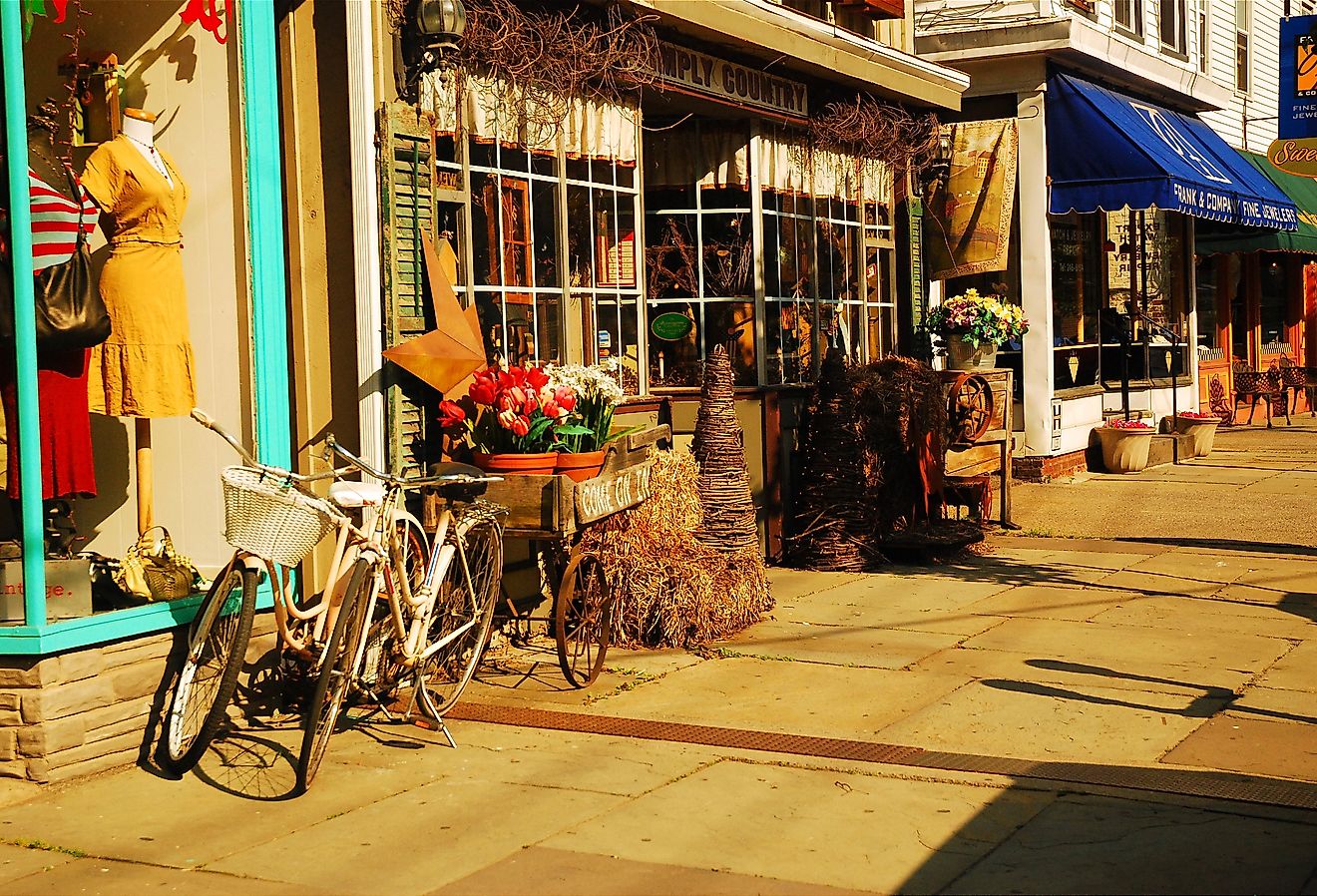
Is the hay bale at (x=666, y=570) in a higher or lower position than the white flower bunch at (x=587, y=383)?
lower

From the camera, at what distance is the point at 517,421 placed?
24.3 ft

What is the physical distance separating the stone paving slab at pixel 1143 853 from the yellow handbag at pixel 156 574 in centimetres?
351

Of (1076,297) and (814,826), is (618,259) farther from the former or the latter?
(1076,297)

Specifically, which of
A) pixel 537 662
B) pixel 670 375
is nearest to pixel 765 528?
pixel 670 375

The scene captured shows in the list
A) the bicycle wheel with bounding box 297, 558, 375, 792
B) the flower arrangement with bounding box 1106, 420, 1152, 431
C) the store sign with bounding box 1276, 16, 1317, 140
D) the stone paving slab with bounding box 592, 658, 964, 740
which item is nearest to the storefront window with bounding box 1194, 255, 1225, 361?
the flower arrangement with bounding box 1106, 420, 1152, 431

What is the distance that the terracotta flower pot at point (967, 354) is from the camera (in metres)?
13.0

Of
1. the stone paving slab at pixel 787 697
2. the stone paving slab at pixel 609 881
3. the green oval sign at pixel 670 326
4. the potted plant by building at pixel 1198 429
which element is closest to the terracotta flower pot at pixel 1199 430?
the potted plant by building at pixel 1198 429

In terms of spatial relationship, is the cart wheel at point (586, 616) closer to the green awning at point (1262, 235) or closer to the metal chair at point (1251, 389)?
the green awning at point (1262, 235)

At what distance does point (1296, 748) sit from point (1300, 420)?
18786 mm

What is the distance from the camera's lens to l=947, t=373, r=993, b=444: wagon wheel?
472 inches

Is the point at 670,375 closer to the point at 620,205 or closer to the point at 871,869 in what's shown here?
the point at 620,205

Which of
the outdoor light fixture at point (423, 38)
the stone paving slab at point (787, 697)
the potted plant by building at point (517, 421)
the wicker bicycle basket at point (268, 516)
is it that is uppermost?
the outdoor light fixture at point (423, 38)

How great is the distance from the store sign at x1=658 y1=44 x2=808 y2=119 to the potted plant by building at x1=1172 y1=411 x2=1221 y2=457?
27.1ft

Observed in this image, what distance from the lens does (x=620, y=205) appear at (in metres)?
9.76
